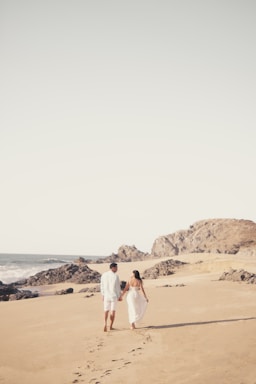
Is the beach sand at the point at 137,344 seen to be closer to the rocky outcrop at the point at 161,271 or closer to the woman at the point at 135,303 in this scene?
the woman at the point at 135,303

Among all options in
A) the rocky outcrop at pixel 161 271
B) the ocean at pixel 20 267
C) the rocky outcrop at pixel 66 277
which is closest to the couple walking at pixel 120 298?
the rocky outcrop at pixel 161 271

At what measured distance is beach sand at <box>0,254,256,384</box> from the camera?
511 centimetres

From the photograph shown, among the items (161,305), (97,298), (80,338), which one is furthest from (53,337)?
(97,298)

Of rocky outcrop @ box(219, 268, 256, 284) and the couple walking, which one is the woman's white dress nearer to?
the couple walking

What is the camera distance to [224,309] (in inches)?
401

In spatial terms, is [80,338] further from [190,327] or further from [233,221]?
[233,221]

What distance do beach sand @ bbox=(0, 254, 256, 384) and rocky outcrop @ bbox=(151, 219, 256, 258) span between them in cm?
4555

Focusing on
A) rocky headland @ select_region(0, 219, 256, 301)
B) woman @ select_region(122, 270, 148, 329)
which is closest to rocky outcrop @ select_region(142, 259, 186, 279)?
rocky headland @ select_region(0, 219, 256, 301)

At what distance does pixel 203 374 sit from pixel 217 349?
1.30 meters

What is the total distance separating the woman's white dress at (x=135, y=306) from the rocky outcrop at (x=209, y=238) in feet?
155

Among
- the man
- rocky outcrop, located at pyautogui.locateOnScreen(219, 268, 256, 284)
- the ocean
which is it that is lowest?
the ocean

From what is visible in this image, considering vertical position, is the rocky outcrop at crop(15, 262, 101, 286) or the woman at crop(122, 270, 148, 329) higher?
the woman at crop(122, 270, 148, 329)

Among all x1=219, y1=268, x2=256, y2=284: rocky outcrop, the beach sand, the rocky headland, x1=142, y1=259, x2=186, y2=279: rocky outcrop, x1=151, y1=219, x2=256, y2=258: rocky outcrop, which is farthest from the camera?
x1=151, y1=219, x2=256, y2=258: rocky outcrop

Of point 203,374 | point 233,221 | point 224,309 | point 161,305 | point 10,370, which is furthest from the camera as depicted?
point 233,221
